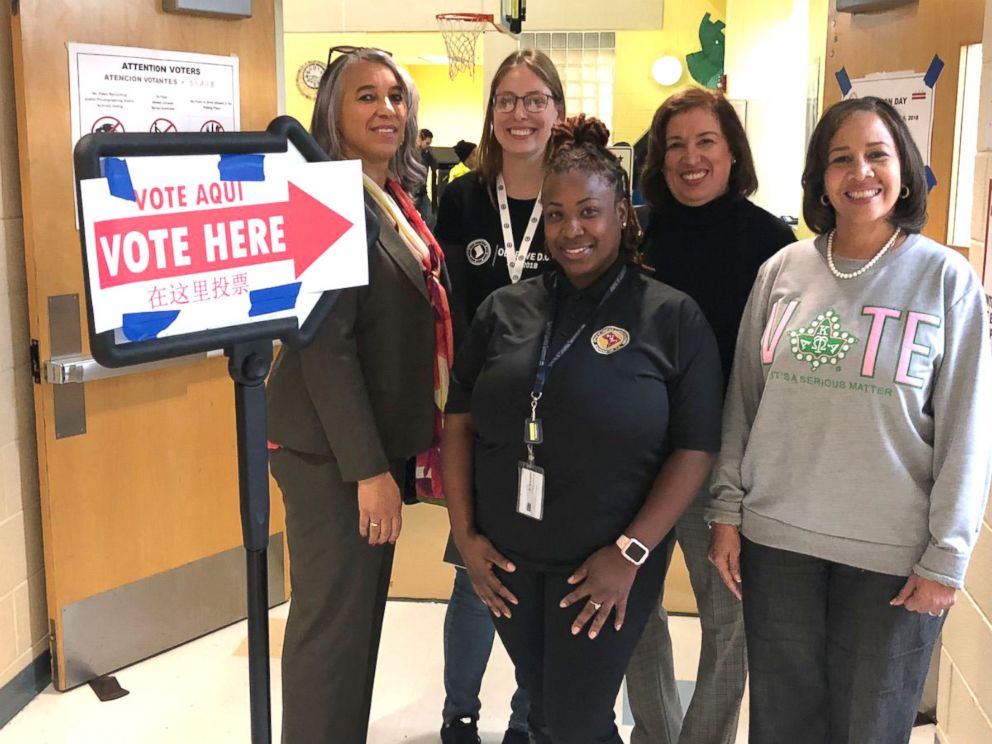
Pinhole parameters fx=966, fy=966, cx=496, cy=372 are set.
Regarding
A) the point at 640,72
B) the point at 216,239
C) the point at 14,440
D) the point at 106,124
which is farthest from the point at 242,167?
the point at 640,72

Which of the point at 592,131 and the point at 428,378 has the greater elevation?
the point at 592,131

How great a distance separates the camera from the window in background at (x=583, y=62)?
8258 millimetres

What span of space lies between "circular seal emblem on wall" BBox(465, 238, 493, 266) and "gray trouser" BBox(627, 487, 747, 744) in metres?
0.71

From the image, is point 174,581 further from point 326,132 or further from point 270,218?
point 270,218

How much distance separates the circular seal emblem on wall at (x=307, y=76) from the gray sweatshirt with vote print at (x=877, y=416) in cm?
744

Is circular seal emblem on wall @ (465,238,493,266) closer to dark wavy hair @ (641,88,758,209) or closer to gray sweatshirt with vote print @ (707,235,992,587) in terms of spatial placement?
dark wavy hair @ (641,88,758,209)

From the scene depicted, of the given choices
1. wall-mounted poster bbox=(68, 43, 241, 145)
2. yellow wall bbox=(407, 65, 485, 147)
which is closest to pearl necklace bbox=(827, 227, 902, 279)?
wall-mounted poster bbox=(68, 43, 241, 145)

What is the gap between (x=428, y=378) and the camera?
196 cm

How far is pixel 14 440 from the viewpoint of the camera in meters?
2.60

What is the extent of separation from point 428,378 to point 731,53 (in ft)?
23.8

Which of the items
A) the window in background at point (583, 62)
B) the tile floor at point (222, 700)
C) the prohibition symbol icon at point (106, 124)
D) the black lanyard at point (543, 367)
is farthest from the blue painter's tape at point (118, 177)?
the window in background at point (583, 62)

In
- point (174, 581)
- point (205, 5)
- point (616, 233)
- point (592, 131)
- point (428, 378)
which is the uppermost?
point (205, 5)

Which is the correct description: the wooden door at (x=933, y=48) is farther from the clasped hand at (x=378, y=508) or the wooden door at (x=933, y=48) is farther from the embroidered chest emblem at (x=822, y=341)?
the clasped hand at (x=378, y=508)

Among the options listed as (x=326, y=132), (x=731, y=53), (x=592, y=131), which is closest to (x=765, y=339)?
(x=592, y=131)
